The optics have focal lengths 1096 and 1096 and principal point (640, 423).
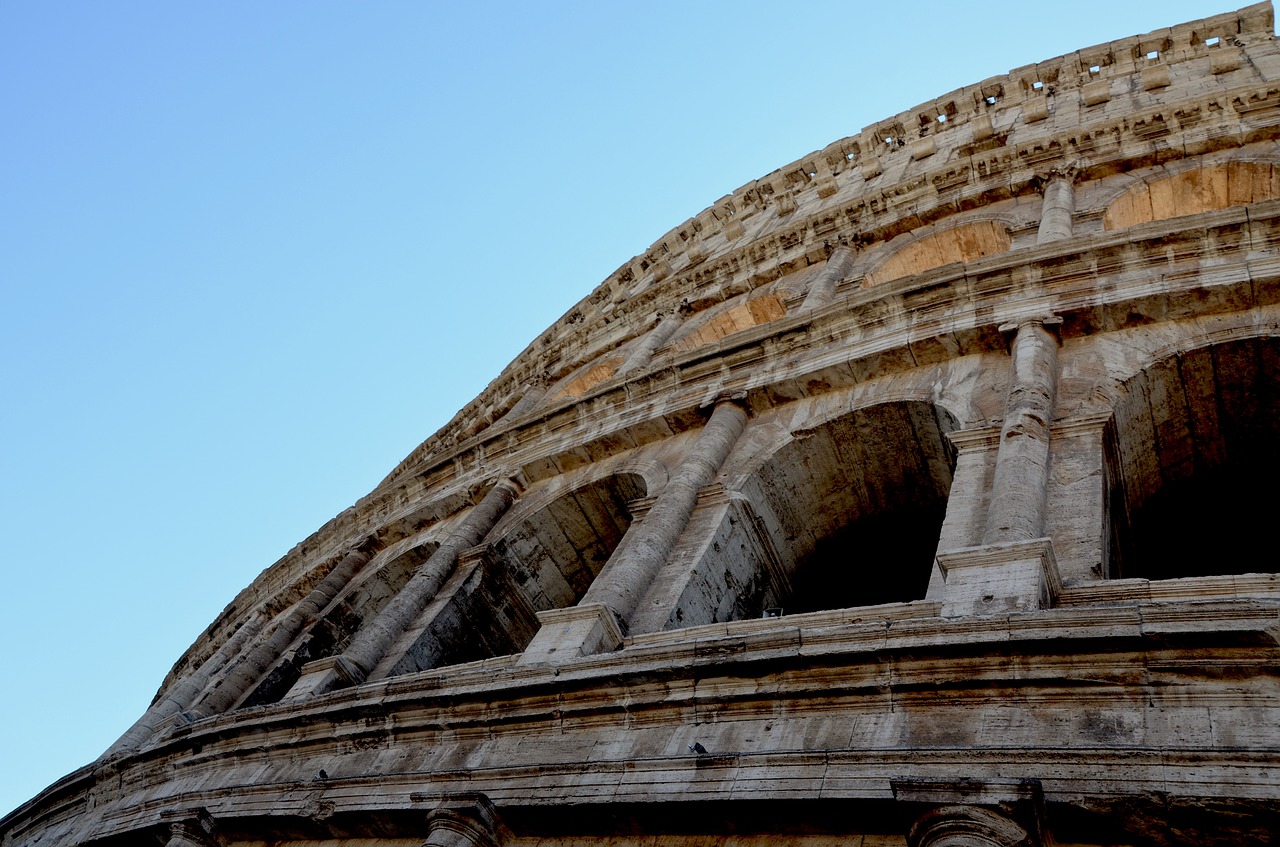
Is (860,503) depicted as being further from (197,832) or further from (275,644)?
(275,644)

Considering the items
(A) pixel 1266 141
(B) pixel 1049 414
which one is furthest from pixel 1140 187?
(B) pixel 1049 414

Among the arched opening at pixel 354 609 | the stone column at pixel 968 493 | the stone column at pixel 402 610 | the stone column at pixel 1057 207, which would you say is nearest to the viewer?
the stone column at pixel 968 493

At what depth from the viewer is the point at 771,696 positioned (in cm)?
652

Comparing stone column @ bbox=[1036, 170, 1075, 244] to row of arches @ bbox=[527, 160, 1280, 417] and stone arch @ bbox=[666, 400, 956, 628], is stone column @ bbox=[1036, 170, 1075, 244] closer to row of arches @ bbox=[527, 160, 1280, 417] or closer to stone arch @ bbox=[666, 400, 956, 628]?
row of arches @ bbox=[527, 160, 1280, 417]

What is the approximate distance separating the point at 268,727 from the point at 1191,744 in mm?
7537

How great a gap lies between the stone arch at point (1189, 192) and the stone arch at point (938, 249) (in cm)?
160

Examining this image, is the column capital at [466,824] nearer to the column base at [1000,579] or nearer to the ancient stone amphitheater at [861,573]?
the ancient stone amphitheater at [861,573]

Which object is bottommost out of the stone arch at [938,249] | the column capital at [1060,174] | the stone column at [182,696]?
the stone column at [182,696]

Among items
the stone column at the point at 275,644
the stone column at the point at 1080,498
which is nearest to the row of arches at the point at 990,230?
the stone column at the point at 275,644

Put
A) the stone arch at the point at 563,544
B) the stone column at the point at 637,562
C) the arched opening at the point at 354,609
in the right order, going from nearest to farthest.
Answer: the stone column at the point at 637,562 → the stone arch at the point at 563,544 → the arched opening at the point at 354,609

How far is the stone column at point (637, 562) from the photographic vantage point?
8719 mm

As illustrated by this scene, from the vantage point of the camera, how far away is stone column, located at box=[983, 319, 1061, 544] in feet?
24.3

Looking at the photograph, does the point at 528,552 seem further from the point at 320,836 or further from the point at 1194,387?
the point at 1194,387

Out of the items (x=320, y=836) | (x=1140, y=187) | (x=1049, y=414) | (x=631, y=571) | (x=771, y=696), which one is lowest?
(x=320, y=836)
